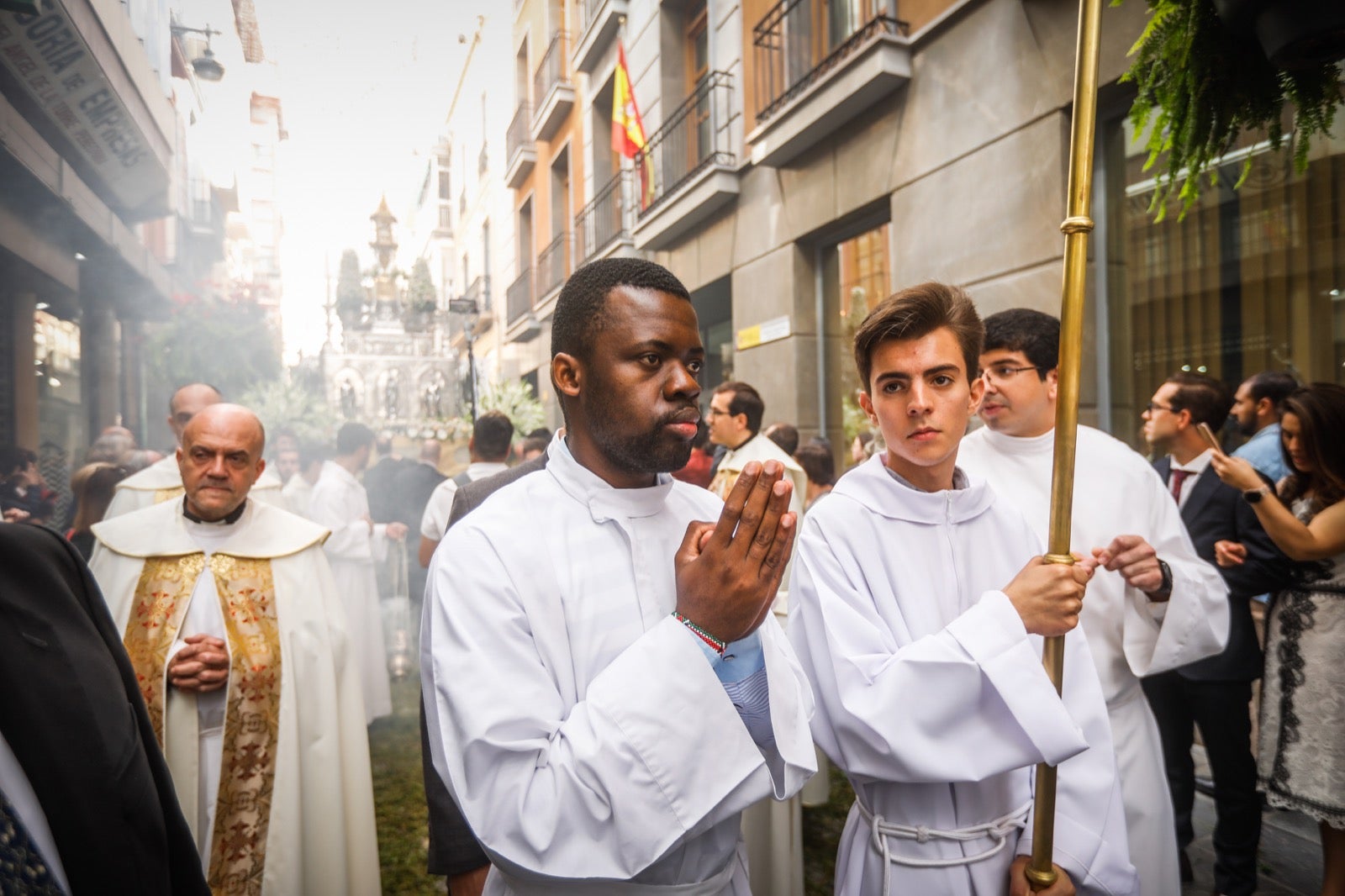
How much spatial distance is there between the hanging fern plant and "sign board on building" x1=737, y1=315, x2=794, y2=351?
229 inches

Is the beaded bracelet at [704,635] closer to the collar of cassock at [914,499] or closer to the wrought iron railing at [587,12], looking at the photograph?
the collar of cassock at [914,499]

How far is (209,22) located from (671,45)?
5968 millimetres

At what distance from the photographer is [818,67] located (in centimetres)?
702

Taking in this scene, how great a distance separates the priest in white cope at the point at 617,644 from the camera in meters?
1.16

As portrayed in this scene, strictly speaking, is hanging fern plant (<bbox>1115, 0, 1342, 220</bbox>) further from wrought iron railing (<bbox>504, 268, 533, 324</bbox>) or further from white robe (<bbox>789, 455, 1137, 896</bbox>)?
wrought iron railing (<bbox>504, 268, 533, 324</bbox>)

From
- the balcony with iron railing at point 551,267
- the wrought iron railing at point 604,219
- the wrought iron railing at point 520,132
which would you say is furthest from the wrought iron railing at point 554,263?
the wrought iron railing at point 520,132

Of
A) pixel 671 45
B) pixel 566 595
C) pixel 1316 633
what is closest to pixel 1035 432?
pixel 1316 633

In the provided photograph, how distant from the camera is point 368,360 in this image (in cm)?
2872

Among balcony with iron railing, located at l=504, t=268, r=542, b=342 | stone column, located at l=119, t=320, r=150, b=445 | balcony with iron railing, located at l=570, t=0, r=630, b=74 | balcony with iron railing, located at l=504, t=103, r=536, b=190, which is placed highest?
balcony with iron railing, located at l=570, t=0, r=630, b=74

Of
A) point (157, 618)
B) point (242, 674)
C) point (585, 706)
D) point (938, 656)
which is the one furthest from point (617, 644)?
point (157, 618)

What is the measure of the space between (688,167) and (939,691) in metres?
9.55

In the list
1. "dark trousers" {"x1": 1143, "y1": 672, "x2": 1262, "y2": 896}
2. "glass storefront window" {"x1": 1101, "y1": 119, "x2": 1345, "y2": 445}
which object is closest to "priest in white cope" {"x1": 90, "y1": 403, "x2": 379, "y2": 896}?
"dark trousers" {"x1": 1143, "y1": 672, "x2": 1262, "y2": 896}

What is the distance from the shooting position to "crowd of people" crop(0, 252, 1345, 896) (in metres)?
1.18

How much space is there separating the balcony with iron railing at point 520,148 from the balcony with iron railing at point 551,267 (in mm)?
1462
